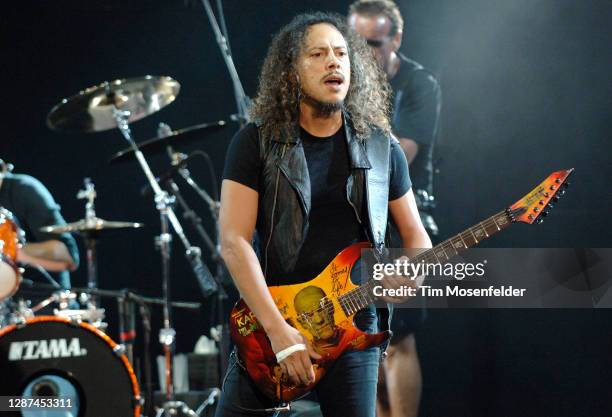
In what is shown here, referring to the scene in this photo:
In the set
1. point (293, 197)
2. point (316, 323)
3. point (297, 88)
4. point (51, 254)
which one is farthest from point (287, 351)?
point (51, 254)

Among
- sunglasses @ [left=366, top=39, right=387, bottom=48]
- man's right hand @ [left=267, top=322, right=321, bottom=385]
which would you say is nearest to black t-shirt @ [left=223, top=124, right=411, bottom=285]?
man's right hand @ [left=267, top=322, right=321, bottom=385]

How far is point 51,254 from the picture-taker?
5.21m

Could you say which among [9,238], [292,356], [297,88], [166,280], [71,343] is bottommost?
[292,356]

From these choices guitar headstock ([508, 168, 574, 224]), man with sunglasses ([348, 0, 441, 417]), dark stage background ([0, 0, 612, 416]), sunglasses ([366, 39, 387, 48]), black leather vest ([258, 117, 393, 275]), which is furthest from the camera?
dark stage background ([0, 0, 612, 416])

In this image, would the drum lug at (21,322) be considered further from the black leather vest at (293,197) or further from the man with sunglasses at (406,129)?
the black leather vest at (293,197)

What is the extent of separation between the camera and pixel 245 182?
265 centimetres

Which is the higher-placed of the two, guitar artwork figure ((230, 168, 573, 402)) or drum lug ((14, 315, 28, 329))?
drum lug ((14, 315, 28, 329))

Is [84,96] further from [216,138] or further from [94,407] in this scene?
[94,407]

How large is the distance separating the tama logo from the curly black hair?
2.38 m

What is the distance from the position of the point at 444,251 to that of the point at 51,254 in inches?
128

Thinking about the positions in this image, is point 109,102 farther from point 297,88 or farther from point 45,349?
point 297,88

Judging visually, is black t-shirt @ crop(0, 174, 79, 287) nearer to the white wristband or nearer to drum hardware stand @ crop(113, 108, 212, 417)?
drum hardware stand @ crop(113, 108, 212, 417)

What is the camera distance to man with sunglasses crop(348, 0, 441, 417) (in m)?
4.60

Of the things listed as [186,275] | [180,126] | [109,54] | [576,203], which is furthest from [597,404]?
[109,54]
